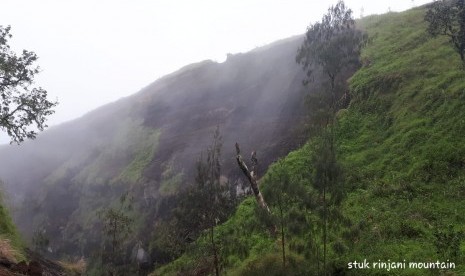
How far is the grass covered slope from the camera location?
1714 centimetres

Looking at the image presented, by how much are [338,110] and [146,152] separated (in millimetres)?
32158

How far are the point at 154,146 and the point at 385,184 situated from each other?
137 ft

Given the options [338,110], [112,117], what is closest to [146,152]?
[112,117]

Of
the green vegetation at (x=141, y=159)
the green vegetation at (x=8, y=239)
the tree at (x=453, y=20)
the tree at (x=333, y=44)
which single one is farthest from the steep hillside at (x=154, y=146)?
the green vegetation at (x=8, y=239)

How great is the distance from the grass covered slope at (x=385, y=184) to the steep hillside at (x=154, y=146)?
8697 millimetres

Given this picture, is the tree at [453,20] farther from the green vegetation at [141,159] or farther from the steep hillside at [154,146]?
the green vegetation at [141,159]

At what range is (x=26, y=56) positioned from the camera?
2069cm

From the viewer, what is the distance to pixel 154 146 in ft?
203

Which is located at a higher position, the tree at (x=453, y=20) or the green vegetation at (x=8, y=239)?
the tree at (x=453, y=20)

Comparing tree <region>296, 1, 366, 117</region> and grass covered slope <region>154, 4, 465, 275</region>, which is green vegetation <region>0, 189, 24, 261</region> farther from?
tree <region>296, 1, 366, 117</region>

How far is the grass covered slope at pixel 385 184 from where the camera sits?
1714cm

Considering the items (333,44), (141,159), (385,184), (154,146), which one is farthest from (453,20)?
(141,159)

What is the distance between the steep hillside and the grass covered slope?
342 inches

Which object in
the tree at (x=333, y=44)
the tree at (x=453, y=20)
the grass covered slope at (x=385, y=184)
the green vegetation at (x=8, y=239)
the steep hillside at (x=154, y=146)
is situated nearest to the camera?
the green vegetation at (x=8, y=239)
